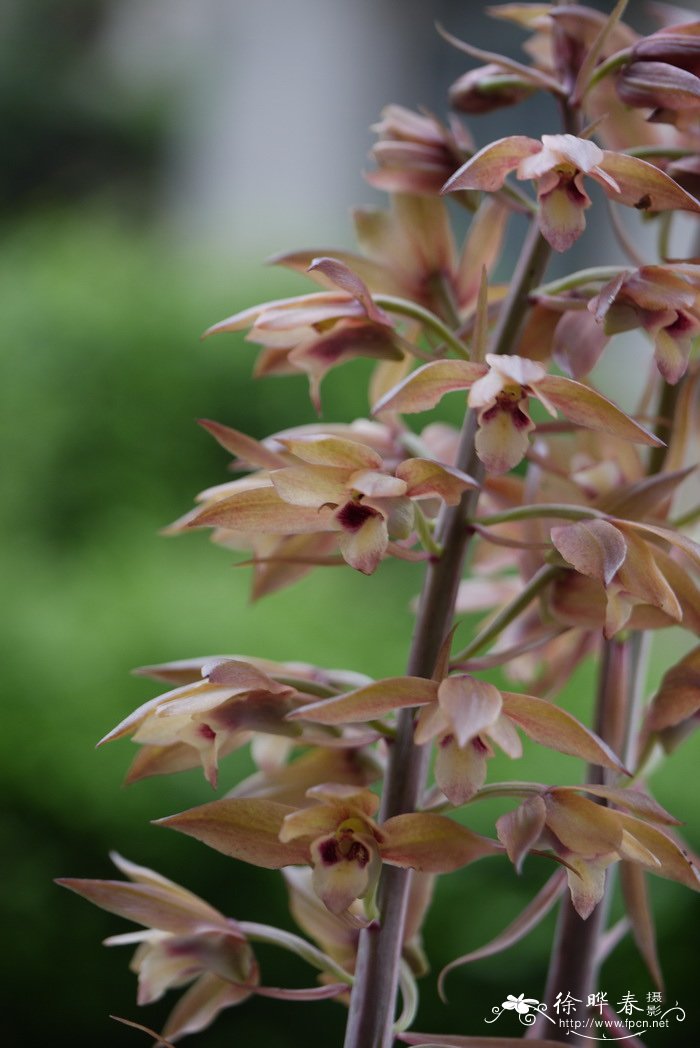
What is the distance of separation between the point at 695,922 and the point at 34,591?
881 mm

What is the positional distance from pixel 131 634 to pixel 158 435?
2.71 ft

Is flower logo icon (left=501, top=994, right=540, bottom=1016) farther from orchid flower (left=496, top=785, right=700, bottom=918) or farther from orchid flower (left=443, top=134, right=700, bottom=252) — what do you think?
orchid flower (left=443, top=134, right=700, bottom=252)

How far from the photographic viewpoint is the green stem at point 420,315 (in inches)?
15.6

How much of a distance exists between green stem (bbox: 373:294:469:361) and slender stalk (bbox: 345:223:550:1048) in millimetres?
36

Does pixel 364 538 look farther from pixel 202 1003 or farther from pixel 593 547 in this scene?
pixel 202 1003

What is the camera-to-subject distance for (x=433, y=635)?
0.37 meters

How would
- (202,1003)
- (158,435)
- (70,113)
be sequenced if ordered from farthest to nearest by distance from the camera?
(70,113) → (158,435) → (202,1003)

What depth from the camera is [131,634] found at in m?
1.28

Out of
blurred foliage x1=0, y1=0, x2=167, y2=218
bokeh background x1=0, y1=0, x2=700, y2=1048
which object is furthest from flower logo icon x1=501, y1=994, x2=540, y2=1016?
blurred foliage x1=0, y1=0, x2=167, y2=218

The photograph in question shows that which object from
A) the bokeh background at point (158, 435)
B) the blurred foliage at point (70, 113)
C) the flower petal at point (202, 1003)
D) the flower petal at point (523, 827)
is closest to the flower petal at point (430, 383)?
the flower petal at point (523, 827)

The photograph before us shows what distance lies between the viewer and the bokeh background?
3.44 ft

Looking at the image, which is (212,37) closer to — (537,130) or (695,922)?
(537,130)

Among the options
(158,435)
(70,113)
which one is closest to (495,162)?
(158,435)

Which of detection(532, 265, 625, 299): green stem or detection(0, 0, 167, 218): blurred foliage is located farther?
detection(0, 0, 167, 218): blurred foliage
